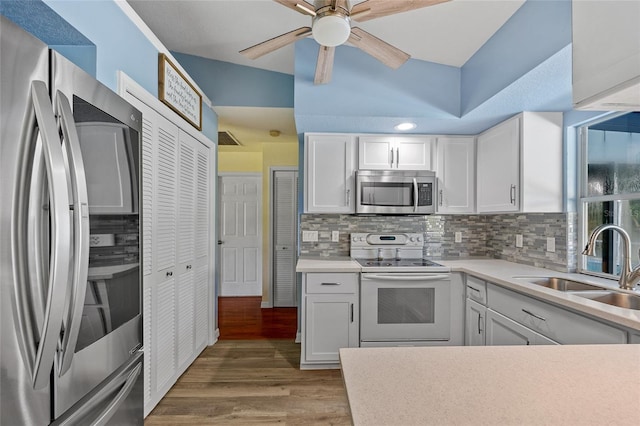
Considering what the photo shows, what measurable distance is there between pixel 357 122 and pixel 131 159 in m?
1.83

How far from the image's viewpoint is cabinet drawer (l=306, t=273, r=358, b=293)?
2.57m

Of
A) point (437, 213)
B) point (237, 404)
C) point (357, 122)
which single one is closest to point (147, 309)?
point (237, 404)

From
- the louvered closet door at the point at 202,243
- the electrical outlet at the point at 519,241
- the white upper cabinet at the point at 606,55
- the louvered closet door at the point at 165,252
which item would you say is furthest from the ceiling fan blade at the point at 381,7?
the electrical outlet at the point at 519,241

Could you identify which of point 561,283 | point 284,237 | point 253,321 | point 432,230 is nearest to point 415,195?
point 432,230

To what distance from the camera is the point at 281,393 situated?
2.27m

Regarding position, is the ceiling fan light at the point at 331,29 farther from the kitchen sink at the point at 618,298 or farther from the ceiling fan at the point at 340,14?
the kitchen sink at the point at 618,298

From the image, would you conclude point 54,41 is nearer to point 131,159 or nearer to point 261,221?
point 131,159

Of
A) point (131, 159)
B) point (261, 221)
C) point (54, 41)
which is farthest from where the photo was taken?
point (261, 221)

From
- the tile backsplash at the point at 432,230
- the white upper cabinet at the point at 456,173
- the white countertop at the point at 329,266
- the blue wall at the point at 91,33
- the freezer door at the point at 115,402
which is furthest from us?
the tile backsplash at the point at 432,230

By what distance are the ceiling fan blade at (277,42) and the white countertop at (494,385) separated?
58.8 inches

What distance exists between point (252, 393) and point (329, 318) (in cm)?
77

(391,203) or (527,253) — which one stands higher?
(391,203)

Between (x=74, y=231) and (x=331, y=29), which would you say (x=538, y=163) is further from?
(x=74, y=231)

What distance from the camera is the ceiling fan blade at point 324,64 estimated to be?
1781 mm
